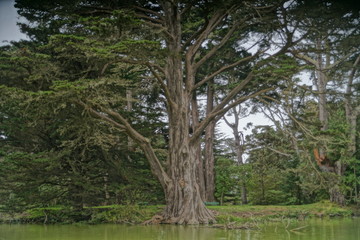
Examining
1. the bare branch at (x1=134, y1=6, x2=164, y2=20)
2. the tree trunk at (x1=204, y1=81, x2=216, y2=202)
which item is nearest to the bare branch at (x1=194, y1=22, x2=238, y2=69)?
the bare branch at (x1=134, y1=6, x2=164, y2=20)

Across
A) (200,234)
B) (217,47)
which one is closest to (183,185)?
(200,234)

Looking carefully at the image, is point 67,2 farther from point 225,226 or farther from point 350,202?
point 350,202

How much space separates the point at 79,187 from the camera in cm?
1348

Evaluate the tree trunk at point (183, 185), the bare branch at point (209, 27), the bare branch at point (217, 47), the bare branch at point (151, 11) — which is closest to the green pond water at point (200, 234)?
the tree trunk at point (183, 185)

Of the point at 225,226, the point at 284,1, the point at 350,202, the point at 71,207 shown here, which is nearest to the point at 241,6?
the point at 284,1

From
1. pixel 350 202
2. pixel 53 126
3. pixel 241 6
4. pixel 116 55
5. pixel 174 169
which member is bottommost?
pixel 350 202

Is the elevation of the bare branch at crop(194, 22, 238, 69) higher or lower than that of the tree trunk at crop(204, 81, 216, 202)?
higher

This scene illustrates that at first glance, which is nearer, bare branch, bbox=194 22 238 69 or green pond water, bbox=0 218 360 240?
green pond water, bbox=0 218 360 240

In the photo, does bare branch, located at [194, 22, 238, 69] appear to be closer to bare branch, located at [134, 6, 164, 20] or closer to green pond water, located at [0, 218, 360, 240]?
bare branch, located at [134, 6, 164, 20]

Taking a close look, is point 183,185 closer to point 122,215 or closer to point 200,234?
point 122,215

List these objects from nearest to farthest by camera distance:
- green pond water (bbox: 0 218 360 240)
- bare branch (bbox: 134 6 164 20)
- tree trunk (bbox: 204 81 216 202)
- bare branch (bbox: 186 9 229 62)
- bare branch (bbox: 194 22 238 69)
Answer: green pond water (bbox: 0 218 360 240) < bare branch (bbox: 134 6 164 20) < bare branch (bbox: 186 9 229 62) < bare branch (bbox: 194 22 238 69) < tree trunk (bbox: 204 81 216 202)

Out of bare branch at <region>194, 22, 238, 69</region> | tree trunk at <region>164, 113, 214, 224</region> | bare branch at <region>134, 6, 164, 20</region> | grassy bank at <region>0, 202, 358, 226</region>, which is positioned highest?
bare branch at <region>134, 6, 164, 20</region>

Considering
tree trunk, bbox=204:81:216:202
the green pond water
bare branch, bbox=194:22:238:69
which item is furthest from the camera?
tree trunk, bbox=204:81:216:202

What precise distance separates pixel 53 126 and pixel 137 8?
489 cm
